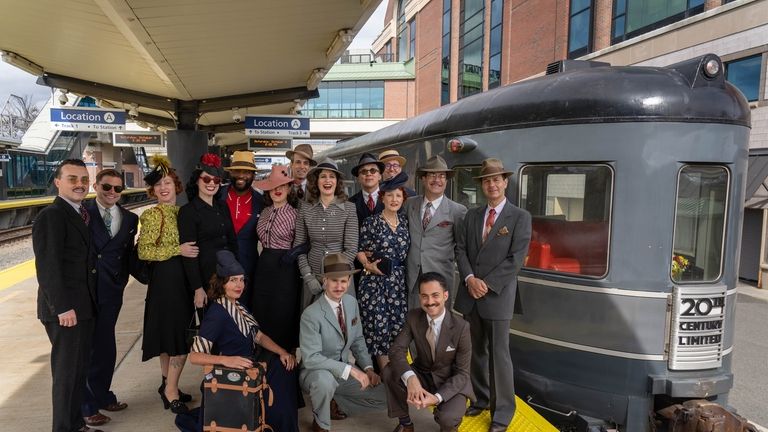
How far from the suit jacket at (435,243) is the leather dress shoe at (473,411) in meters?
0.96

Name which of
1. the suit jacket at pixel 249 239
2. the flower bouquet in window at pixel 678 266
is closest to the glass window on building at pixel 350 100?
the suit jacket at pixel 249 239

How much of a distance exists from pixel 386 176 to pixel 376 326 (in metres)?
1.68

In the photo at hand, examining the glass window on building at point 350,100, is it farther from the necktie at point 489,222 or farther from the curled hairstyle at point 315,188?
the necktie at point 489,222

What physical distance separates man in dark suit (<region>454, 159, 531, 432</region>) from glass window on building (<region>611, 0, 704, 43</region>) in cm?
1384

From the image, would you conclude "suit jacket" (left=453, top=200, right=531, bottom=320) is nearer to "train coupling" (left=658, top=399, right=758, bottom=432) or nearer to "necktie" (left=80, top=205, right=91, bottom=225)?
"train coupling" (left=658, top=399, right=758, bottom=432)

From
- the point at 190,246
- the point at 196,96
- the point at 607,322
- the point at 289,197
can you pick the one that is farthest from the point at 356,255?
the point at 196,96

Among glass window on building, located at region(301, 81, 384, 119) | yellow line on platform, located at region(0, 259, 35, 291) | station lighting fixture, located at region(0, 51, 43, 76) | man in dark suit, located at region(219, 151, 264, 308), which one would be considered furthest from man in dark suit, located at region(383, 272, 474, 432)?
glass window on building, located at region(301, 81, 384, 119)

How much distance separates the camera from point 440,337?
3375mm

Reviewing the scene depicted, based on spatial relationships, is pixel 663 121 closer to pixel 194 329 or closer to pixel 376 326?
pixel 376 326

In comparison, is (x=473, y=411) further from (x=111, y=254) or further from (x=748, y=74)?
(x=748, y=74)

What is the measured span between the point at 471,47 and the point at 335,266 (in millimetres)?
31789

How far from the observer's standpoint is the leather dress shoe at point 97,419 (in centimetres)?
357

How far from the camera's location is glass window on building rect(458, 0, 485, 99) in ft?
101

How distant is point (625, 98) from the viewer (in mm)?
3934
